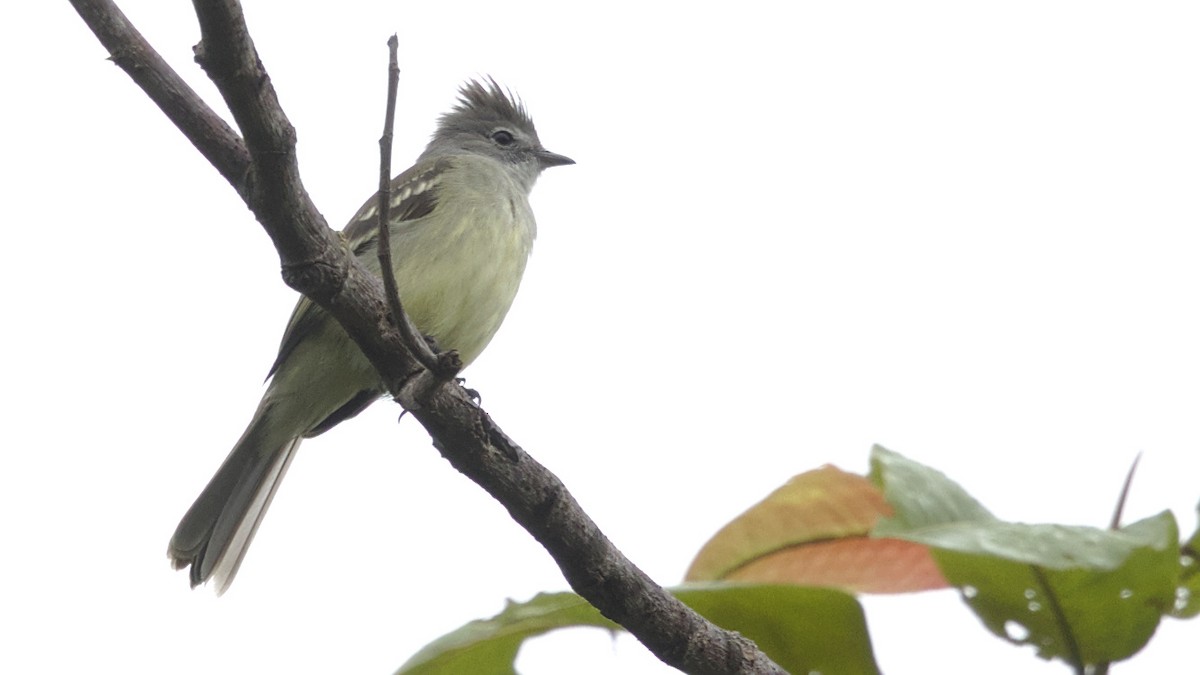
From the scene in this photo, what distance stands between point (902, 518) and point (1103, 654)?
1.24ft

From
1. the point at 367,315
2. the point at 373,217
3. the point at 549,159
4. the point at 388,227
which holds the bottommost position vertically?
the point at 367,315

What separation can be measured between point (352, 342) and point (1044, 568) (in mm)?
3841

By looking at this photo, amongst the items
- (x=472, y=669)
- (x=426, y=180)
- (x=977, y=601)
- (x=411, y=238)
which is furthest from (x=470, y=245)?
(x=977, y=601)

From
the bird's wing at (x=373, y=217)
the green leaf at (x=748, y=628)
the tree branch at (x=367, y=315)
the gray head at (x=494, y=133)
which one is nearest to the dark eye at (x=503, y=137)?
the gray head at (x=494, y=133)

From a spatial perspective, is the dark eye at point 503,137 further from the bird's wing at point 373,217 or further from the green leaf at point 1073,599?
the green leaf at point 1073,599

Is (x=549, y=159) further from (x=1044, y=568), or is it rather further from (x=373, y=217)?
(x=1044, y=568)

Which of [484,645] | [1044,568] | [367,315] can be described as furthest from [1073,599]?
[367,315]

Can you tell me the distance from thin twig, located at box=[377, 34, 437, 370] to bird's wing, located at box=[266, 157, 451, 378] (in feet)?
8.68

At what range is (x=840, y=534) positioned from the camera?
2303mm

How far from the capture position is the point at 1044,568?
188 cm

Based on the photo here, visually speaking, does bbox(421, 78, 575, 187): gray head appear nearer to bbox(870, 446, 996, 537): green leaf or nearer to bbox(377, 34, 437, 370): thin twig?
bbox(377, 34, 437, 370): thin twig

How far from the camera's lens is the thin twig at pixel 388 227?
2693 mm

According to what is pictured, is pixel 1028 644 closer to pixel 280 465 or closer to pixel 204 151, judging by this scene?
pixel 204 151

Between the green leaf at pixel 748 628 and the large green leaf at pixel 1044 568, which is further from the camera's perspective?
the green leaf at pixel 748 628
